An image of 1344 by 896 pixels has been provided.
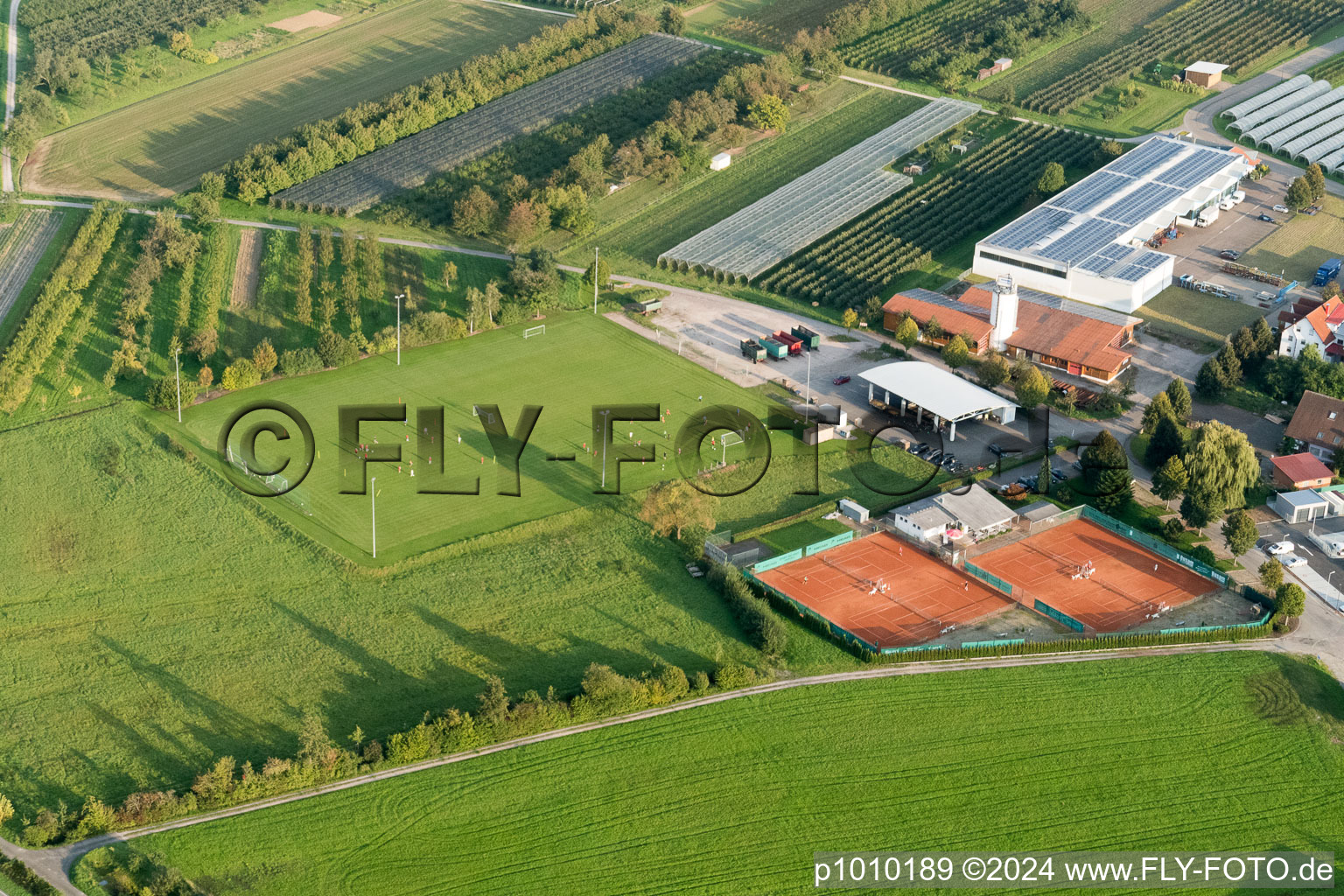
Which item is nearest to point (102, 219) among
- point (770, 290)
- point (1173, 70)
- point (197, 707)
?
point (770, 290)

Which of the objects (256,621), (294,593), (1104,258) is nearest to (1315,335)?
(1104,258)

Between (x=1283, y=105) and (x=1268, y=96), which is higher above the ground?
(x=1268, y=96)

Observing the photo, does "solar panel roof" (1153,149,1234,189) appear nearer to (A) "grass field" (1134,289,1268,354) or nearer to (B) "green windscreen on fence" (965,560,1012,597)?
(A) "grass field" (1134,289,1268,354)

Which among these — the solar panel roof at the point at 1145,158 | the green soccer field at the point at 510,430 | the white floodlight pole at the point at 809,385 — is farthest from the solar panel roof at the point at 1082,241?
the green soccer field at the point at 510,430

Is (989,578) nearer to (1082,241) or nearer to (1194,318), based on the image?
(1194,318)

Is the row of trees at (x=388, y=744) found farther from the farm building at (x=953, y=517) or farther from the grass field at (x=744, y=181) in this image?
the grass field at (x=744, y=181)

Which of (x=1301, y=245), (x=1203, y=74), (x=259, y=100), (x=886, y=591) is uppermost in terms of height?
(x=1203, y=74)

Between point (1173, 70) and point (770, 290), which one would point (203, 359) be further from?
point (1173, 70)
